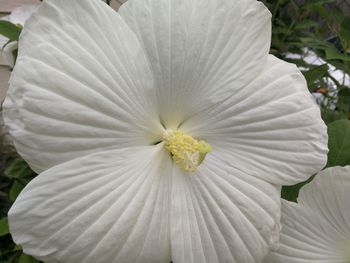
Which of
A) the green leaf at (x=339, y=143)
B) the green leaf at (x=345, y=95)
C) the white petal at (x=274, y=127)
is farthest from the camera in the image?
the green leaf at (x=345, y=95)

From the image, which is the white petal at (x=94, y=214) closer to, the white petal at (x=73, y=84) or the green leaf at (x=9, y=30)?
the white petal at (x=73, y=84)

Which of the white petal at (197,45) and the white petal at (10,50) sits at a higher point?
the white petal at (197,45)

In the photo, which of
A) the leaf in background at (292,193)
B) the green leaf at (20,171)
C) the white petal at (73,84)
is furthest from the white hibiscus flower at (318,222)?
the green leaf at (20,171)

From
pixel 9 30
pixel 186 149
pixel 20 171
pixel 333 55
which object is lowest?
pixel 20 171

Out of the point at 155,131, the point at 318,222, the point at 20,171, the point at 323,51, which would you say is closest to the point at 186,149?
the point at 155,131

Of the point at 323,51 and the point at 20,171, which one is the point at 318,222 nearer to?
the point at 20,171

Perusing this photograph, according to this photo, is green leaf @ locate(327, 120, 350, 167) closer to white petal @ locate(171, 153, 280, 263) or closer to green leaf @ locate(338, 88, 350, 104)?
white petal @ locate(171, 153, 280, 263)

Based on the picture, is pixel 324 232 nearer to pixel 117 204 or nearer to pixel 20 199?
pixel 117 204
